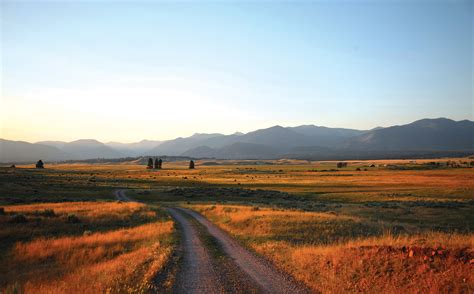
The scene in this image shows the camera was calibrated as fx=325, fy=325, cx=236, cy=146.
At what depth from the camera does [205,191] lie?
69.1 meters

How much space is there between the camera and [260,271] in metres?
14.1

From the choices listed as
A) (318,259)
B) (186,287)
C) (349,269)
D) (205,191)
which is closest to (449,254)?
(349,269)

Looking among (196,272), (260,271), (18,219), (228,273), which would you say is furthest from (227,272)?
(18,219)

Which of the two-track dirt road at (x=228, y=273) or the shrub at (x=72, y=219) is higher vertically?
the two-track dirt road at (x=228, y=273)

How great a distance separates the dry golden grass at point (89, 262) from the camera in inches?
467

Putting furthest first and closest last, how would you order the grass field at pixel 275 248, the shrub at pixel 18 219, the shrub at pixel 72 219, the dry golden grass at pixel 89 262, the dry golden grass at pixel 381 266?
the shrub at pixel 72 219, the shrub at pixel 18 219, the dry golden grass at pixel 89 262, the grass field at pixel 275 248, the dry golden grass at pixel 381 266

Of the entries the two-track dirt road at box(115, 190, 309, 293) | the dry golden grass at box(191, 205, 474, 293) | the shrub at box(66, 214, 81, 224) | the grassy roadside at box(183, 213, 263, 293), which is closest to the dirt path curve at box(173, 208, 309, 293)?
the two-track dirt road at box(115, 190, 309, 293)

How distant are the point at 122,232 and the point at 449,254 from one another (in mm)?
21884

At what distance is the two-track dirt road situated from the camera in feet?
39.0

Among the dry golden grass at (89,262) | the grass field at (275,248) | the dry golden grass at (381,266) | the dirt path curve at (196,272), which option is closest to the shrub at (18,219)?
the grass field at (275,248)

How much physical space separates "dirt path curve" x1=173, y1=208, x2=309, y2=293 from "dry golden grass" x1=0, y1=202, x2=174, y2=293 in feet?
11.5

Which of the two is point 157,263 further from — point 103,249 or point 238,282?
point 103,249

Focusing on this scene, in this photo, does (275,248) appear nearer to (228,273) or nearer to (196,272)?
(228,273)

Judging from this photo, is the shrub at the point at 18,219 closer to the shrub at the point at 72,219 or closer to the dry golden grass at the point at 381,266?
the shrub at the point at 72,219
